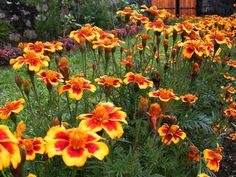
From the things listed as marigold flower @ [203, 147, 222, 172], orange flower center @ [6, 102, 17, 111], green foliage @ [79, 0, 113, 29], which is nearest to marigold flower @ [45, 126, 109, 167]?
orange flower center @ [6, 102, 17, 111]

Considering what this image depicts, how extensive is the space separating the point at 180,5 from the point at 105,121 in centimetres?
1587

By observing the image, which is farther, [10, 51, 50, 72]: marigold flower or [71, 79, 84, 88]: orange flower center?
[10, 51, 50, 72]: marigold flower

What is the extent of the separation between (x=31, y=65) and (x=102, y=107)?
0.65 m

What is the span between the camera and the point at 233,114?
2.63 m

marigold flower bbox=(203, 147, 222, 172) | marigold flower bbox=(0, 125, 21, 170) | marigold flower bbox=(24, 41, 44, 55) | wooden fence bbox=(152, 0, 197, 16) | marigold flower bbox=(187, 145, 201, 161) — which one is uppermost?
marigold flower bbox=(0, 125, 21, 170)

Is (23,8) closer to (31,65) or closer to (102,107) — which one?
(31,65)

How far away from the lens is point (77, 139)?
1.12 meters

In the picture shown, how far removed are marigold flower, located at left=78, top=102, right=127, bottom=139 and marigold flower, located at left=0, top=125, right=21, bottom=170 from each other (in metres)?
0.29

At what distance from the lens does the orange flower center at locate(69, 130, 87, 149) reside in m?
1.11

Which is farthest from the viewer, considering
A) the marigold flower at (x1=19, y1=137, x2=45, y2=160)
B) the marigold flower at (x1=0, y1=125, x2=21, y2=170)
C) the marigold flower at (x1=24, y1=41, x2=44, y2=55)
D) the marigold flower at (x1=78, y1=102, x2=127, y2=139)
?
the marigold flower at (x1=24, y1=41, x2=44, y2=55)

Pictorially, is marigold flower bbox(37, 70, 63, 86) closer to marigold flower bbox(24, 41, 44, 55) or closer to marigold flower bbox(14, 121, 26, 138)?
marigold flower bbox(24, 41, 44, 55)

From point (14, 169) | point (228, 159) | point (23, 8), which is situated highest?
point (14, 169)

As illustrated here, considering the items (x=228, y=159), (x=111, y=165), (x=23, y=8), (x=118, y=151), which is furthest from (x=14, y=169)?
(x=23, y=8)

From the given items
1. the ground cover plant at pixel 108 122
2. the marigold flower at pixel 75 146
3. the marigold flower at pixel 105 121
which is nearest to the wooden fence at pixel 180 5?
the ground cover plant at pixel 108 122
